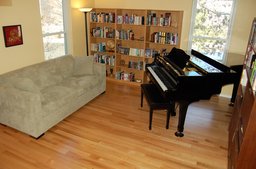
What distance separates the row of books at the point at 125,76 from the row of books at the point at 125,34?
887 millimetres

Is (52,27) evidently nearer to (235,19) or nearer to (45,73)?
(45,73)

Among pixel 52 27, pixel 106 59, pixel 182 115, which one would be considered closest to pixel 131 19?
pixel 106 59

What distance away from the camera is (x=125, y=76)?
5.48 meters

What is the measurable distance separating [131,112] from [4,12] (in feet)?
8.99

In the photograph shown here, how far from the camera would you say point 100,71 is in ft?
14.7

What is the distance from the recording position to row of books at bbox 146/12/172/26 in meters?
4.73

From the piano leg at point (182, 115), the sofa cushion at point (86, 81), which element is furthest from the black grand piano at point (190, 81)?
the sofa cushion at point (86, 81)

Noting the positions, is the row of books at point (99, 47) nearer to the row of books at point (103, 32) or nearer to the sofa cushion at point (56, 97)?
the row of books at point (103, 32)

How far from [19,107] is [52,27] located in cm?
230

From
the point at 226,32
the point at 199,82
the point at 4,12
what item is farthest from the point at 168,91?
the point at 4,12

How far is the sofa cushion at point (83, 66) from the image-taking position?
14.5 ft

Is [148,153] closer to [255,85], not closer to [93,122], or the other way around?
[93,122]

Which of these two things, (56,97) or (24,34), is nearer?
(56,97)

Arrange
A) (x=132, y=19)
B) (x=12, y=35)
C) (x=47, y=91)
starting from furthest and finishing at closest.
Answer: (x=132, y=19) < (x=12, y=35) < (x=47, y=91)
